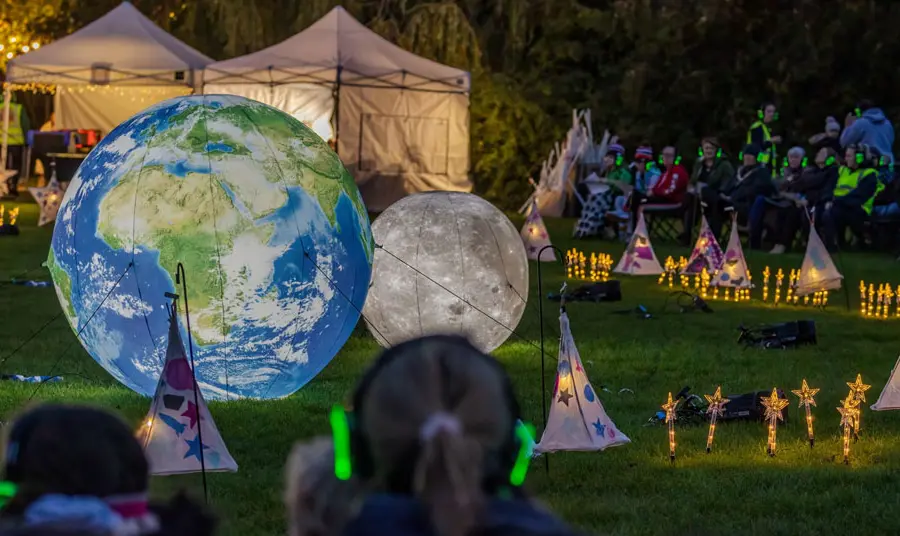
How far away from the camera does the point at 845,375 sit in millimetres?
12773

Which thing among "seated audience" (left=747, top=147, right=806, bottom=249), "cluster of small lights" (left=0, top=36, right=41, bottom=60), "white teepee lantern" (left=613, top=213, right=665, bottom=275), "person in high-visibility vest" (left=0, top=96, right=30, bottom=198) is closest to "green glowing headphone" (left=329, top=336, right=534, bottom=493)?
"white teepee lantern" (left=613, top=213, right=665, bottom=275)

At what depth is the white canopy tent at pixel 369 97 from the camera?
99.1 feet

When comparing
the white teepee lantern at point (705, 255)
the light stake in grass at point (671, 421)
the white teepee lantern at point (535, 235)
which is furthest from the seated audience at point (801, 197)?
the light stake in grass at point (671, 421)

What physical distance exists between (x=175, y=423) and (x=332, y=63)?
22.2 metres

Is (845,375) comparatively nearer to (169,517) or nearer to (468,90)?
(169,517)

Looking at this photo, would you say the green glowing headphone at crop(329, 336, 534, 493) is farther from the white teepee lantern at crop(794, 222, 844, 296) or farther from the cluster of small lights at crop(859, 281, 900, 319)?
the white teepee lantern at crop(794, 222, 844, 296)

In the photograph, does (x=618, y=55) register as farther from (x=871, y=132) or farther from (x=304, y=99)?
(x=871, y=132)

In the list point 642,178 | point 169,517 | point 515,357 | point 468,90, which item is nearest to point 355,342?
point 515,357

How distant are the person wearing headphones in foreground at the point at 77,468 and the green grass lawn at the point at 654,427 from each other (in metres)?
4.42

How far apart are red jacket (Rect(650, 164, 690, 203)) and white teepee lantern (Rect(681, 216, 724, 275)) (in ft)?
17.6

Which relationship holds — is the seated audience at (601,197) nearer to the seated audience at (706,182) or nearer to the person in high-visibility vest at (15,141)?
the seated audience at (706,182)

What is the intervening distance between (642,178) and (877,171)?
4.82 m

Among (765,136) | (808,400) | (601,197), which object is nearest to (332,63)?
(601,197)

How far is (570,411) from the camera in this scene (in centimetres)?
916
